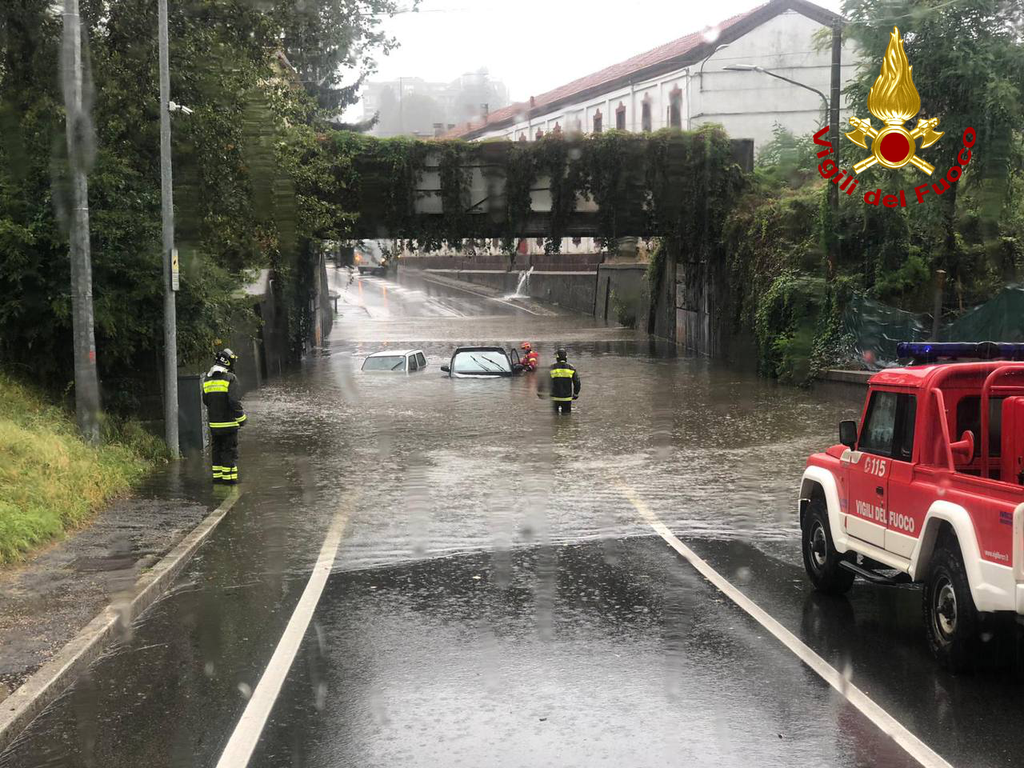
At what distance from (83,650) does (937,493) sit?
17.3ft

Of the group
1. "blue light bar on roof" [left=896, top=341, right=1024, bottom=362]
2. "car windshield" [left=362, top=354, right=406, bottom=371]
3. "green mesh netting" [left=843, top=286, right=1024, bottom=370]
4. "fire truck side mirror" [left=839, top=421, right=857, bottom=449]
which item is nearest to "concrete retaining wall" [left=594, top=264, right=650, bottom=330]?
"car windshield" [left=362, top=354, right=406, bottom=371]

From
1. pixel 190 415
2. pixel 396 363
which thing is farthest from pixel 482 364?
pixel 190 415

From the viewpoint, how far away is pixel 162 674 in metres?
→ 7.08

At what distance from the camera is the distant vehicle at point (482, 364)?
3278cm

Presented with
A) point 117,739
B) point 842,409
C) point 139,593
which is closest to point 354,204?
point 842,409

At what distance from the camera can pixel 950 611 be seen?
696 centimetres

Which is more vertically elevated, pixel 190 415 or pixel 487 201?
pixel 487 201

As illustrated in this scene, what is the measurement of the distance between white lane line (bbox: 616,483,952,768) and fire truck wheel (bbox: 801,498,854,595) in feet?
2.03

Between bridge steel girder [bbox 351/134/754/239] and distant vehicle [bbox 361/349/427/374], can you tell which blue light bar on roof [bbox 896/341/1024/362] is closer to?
distant vehicle [bbox 361/349/427/374]

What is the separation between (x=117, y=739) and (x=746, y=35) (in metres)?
53.1

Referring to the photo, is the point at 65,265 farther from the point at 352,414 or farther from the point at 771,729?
the point at 771,729

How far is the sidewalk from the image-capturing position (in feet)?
24.3

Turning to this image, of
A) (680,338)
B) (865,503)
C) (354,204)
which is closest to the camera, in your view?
(865,503)

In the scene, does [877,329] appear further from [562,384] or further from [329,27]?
[329,27]
